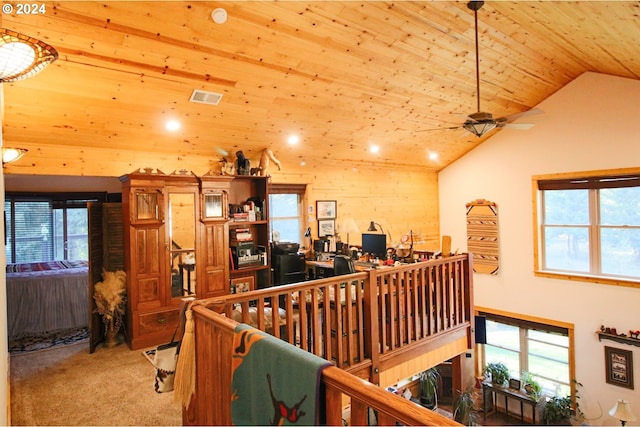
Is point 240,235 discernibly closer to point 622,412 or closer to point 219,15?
point 219,15

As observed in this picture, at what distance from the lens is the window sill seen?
605cm

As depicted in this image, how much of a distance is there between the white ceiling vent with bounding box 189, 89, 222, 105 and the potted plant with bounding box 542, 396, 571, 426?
23.8 ft

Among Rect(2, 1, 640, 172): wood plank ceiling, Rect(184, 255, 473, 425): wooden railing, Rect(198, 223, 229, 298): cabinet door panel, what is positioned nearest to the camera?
Rect(184, 255, 473, 425): wooden railing

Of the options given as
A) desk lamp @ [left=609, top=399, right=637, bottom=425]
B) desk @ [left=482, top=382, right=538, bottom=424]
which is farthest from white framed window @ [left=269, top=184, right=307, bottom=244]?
desk lamp @ [left=609, top=399, right=637, bottom=425]

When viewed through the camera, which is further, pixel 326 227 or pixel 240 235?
pixel 326 227

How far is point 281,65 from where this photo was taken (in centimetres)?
406

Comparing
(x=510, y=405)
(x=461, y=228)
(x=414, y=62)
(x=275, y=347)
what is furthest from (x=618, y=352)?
(x=275, y=347)

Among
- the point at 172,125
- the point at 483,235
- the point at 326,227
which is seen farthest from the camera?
the point at 483,235

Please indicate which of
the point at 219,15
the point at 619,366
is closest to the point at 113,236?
the point at 219,15

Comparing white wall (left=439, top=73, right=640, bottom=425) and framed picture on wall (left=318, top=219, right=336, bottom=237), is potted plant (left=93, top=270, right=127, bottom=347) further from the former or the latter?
white wall (left=439, top=73, right=640, bottom=425)

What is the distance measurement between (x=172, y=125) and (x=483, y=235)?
614 cm

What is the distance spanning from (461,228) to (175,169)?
19.2ft

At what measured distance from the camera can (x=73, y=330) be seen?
531 cm

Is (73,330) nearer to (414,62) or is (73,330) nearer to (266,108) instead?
(266,108)
